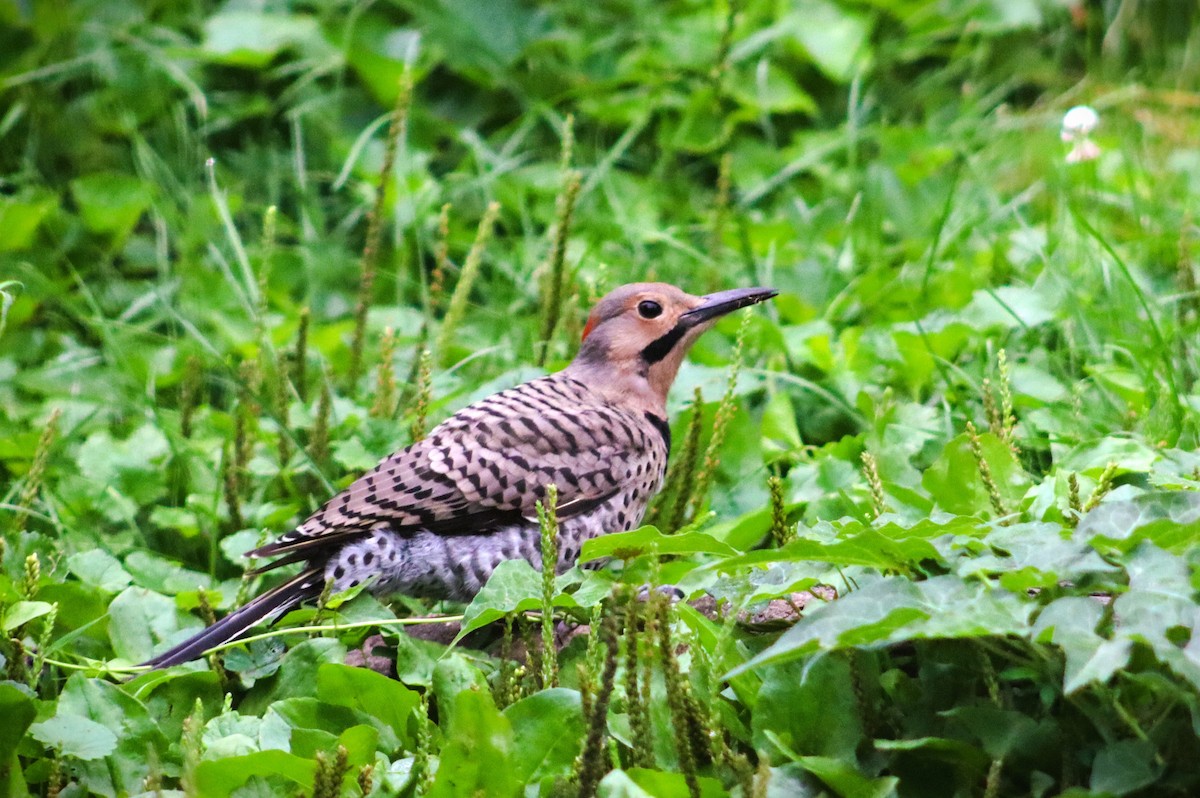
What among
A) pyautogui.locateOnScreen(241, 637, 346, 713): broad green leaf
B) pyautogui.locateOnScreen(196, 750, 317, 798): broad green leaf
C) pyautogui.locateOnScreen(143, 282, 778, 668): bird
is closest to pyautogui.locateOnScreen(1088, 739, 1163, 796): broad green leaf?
pyautogui.locateOnScreen(196, 750, 317, 798): broad green leaf

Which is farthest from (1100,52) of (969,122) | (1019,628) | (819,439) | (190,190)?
(1019,628)

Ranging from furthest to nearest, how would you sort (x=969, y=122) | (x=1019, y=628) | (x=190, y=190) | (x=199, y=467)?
(x=969, y=122), (x=190, y=190), (x=199, y=467), (x=1019, y=628)

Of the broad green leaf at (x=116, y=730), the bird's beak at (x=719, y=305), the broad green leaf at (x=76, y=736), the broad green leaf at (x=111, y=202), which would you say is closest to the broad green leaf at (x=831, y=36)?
the bird's beak at (x=719, y=305)

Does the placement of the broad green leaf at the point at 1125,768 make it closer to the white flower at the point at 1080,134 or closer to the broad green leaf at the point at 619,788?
the broad green leaf at the point at 619,788

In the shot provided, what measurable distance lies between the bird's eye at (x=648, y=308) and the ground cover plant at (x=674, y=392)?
0.26m

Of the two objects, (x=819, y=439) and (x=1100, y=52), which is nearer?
(x=819, y=439)

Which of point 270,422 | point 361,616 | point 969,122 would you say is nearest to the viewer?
point 361,616

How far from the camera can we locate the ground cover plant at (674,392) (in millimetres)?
1998

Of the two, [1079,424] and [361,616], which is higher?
[1079,424]

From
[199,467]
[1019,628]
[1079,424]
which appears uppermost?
[1019,628]

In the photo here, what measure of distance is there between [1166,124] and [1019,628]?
491cm

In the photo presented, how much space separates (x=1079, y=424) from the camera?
3283 millimetres

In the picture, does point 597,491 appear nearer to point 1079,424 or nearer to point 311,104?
point 1079,424

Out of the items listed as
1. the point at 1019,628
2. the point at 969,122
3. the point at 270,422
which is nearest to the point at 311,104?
the point at 270,422
